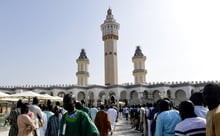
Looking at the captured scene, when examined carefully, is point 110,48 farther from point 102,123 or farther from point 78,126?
point 78,126

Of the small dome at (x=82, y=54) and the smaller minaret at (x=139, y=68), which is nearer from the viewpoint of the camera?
the smaller minaret at (x=139, y=68)

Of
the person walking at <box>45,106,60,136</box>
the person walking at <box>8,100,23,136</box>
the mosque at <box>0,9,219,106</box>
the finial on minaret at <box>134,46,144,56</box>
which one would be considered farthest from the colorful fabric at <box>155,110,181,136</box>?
the finial on minaret at <box>134,46,144,56</box>

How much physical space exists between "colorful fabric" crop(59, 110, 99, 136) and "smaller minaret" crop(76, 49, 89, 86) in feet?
204

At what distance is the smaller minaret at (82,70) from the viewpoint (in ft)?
218

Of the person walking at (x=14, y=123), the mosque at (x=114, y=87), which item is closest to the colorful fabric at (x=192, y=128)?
the person walking at (x=14, y=123)

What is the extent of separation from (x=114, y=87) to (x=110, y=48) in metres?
14.0

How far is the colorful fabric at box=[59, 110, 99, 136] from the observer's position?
355 centimetres

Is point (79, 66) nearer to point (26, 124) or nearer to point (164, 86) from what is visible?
point (164, 86)

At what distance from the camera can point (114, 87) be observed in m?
54.9

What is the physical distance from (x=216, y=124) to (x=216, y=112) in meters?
0.12

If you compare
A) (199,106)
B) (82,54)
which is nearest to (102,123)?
(199,106)

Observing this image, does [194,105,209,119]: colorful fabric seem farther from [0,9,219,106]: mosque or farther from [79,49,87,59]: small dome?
[79,49,87,59]: small dome

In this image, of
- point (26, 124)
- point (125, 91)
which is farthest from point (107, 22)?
point (26, 124)

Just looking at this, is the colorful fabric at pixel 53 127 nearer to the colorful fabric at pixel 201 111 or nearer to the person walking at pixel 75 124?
the person walking at pixel 75 124
